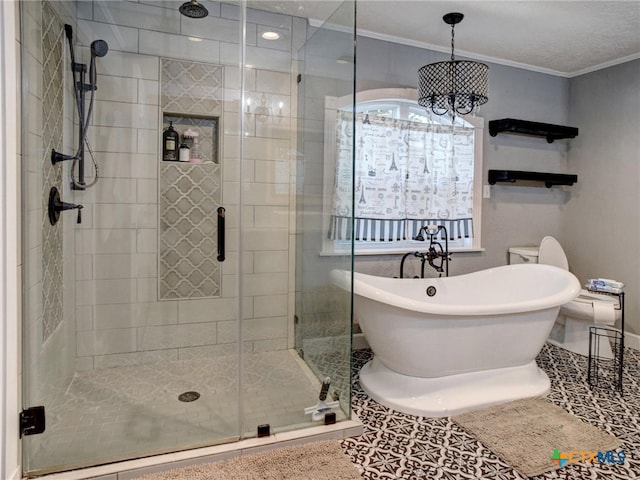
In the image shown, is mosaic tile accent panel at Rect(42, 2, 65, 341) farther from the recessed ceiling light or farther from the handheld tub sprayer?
the handheld tub sprayer

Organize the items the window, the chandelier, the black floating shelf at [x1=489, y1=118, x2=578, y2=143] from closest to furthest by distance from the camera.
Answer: the chandelier < the window < the black floating shelf at [x1=489, y1=118, x2=578, y2=143]

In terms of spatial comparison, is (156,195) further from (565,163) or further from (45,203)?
(565,163)

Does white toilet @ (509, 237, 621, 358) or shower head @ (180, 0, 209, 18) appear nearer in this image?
shower head @ (180, 0, 209, 18)

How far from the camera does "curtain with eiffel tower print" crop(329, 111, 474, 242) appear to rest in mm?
3432

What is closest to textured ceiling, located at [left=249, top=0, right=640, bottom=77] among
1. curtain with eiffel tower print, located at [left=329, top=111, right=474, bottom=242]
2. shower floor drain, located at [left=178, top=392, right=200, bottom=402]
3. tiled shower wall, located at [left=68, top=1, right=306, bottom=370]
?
tiled shower wall, located at [left=68, top=1, right=306, bottom=370]

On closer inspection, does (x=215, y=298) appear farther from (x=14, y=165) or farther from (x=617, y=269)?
(x=617, y=269)

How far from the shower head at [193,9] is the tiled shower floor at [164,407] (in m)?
2.17

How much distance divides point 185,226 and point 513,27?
2.75 metres

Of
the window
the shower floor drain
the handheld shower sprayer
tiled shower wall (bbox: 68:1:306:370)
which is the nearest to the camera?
the shower floor drain

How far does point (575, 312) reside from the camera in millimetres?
3238

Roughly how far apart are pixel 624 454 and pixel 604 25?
282 centimetres

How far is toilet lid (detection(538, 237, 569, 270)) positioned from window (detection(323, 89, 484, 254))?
539 mm

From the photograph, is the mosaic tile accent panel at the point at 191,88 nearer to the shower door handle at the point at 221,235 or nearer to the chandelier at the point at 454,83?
the shower door handle at the point at 221,235

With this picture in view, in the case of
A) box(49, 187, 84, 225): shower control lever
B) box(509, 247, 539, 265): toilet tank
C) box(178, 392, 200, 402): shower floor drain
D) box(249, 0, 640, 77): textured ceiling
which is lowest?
box(178, 392, 200, 402): shower floor drain
